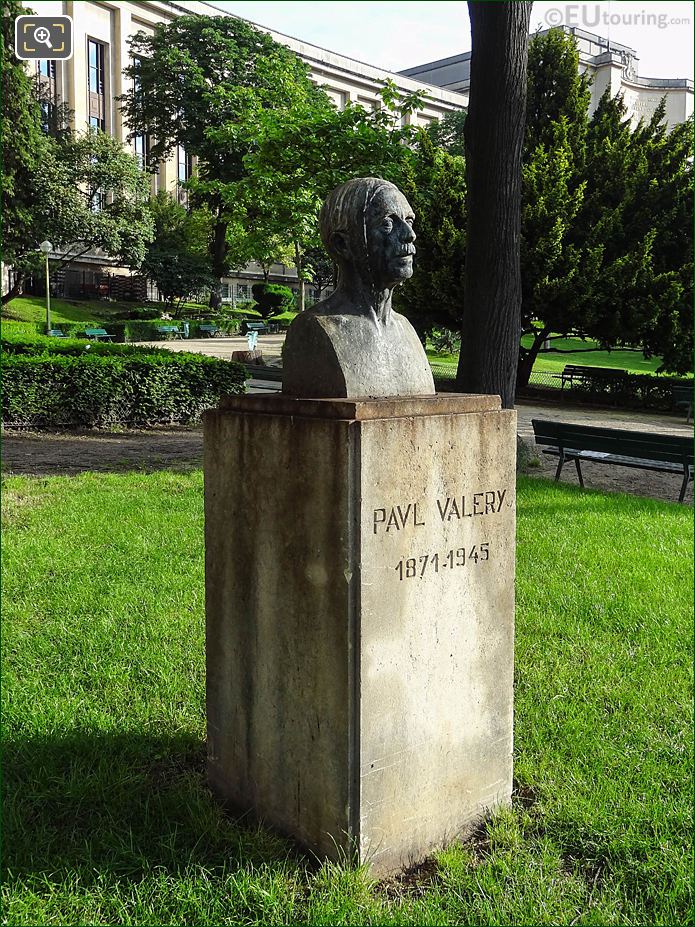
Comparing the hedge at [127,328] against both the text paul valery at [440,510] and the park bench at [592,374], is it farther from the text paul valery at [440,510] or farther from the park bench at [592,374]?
the text paul valery at [440,510]

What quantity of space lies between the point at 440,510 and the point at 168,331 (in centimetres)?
3627

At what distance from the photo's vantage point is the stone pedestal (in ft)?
9.79

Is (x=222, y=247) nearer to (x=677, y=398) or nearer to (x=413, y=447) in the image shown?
(x=677, y=398)

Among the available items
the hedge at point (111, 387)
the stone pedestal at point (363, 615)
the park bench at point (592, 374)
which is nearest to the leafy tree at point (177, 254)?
the park bench at point (592, 374)

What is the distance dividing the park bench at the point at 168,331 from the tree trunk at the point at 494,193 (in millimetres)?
29699

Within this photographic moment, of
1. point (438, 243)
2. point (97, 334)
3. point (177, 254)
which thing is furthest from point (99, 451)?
point (177, 254)

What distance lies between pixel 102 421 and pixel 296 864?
1112cm

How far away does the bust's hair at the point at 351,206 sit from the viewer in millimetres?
3283

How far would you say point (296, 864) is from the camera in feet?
10.4

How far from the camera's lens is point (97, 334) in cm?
3356

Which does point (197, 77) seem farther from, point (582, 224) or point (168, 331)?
point (582, 224)

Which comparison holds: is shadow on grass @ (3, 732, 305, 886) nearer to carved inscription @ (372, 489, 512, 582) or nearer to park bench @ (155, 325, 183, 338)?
carved inscription @ (372, 489, 512, 582)

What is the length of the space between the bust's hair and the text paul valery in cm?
104

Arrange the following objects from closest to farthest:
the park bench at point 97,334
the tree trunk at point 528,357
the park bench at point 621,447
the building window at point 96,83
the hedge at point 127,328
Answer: the park bench at point 621,447 < the tree trunk at point 528,357 < the park bench at point 97,334 < the hedge at point 127,328 < the building window at point 96,83
